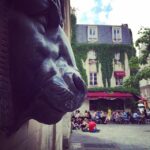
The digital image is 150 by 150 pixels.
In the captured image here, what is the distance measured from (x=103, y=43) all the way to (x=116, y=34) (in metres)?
2.29

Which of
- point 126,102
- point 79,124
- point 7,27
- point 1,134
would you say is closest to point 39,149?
point 1,134

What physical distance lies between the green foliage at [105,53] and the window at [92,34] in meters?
0.98

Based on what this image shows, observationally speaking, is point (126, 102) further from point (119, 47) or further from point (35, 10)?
point (35, 10)

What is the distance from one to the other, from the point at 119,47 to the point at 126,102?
20.8 ft

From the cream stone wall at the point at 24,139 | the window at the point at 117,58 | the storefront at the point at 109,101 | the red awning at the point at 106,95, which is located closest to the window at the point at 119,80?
the window at the point at 117,58

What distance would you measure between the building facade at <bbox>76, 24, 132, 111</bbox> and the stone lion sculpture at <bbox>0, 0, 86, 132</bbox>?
2993cm

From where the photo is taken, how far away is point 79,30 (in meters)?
33.2

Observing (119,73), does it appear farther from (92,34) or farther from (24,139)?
(24,139)

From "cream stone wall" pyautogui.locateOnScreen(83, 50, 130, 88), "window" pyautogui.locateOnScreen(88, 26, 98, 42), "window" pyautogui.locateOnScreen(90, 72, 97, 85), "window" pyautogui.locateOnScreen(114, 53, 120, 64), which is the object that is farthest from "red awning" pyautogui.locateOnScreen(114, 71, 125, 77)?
"window" pyautogui.locateOnScreen(88, 26, 98, 42)

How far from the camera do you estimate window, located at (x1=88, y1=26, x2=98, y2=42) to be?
109 ft

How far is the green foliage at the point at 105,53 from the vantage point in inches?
1256

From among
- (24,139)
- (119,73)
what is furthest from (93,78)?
(24,139)

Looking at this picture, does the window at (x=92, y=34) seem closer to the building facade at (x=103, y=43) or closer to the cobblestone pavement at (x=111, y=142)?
the building facade at (x=103, y=43)

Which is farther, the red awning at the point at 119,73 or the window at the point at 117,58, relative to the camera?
the window at the point at 117,58
